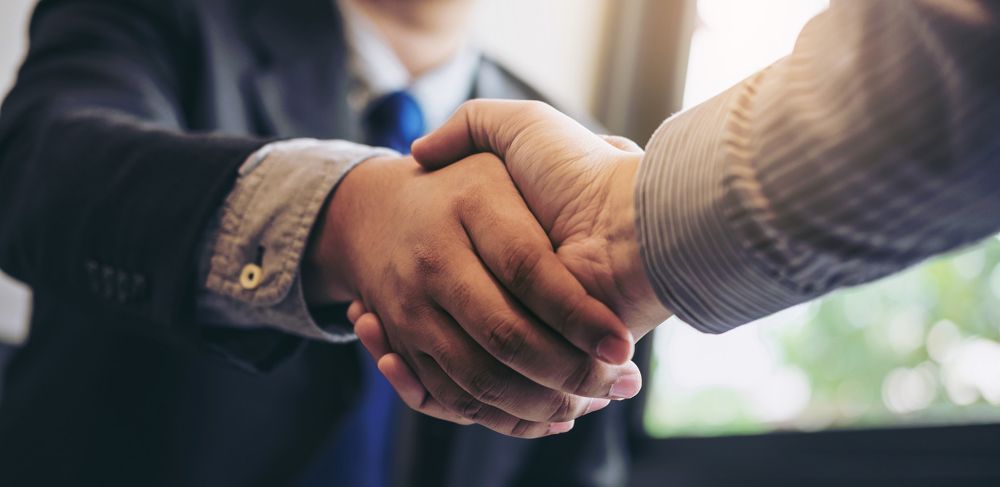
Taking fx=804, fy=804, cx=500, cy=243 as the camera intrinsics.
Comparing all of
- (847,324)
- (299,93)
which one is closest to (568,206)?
(299,93)

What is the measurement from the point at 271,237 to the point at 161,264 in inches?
3.8

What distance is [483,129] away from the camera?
59cm

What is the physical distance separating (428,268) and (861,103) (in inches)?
11.2

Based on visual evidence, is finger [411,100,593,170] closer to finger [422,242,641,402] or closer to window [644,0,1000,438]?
finger [422,242,641,402]

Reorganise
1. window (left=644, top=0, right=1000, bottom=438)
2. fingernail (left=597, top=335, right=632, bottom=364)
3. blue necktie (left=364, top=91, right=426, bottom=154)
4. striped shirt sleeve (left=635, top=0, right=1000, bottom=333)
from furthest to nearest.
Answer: blue necktie (left=364, top=91, right=426, bottom=154)
window (left=644, top=0, right=1000, bottom=438)
fingernail (left=597, top=335, right=632, bottom=364)
striped shirt sleeve (left=635, top=0, right=1000, bottom=333)

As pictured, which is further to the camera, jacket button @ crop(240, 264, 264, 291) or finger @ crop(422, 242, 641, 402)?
jacket button @ crop(240, 264, 264, 291)

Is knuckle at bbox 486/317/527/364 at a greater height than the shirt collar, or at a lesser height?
greater

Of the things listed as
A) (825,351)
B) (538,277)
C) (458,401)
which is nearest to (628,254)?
(538,277)

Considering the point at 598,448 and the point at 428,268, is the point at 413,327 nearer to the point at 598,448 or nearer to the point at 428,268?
the point at 428,268

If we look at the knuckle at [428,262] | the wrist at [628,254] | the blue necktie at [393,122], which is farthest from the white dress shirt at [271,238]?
the blue necktie at [393,122]

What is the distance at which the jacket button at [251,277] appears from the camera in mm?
629

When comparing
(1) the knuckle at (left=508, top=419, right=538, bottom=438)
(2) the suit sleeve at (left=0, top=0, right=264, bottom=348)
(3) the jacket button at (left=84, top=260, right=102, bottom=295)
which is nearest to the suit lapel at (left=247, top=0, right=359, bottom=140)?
(2) the suit sleeve at (left=0, top=0, right=264, bottom=348)

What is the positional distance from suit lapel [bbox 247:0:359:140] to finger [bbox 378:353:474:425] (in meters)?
0.56

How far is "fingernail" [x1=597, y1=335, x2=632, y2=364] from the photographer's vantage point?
19.2 inches
